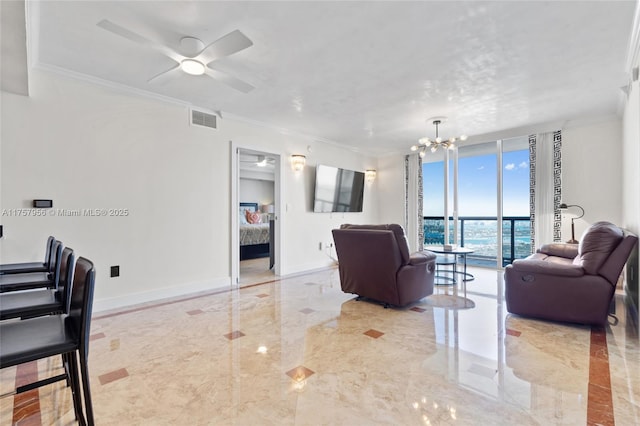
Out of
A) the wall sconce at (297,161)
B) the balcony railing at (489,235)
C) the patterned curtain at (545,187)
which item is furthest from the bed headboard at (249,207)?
the patterned curtain at (545,187)

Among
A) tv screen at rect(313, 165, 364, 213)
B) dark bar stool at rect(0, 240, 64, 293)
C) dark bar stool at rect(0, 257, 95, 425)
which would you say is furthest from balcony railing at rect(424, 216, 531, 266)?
dark bar stool at rect(0, 240, 64, 293)

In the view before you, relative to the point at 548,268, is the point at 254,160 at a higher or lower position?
higher

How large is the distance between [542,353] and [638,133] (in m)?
2.28

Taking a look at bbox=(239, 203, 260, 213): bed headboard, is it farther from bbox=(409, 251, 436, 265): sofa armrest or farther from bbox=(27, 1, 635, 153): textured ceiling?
bbox=(409, 251, 436, 265): sofa armrest

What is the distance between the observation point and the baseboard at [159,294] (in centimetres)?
324

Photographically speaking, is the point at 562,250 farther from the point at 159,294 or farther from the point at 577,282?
the point at 159,294

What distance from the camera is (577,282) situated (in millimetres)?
2672

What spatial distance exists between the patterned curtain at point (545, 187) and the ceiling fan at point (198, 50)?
15.9ft

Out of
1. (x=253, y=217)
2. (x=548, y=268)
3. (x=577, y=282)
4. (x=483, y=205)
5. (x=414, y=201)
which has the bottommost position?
(x=577, y=282)

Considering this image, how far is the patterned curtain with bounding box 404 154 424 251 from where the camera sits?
259 inches

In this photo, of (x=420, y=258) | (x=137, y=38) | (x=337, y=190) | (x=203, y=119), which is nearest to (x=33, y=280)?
(x=137, y=38)

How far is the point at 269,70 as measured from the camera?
3.03m

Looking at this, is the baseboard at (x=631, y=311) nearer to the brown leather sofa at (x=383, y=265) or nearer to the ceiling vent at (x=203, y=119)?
the brown leather sofa at (x=383, y=265)

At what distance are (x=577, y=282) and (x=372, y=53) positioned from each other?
2.74 metres
